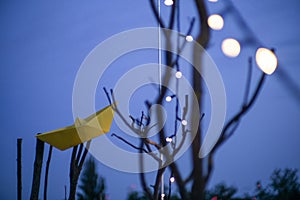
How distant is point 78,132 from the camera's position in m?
1.19

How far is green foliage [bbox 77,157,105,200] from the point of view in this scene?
173 cm

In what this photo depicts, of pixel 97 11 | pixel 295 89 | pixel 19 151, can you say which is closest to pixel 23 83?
pixel 97 11

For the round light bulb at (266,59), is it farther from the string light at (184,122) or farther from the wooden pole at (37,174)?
the wooden pole at (37,174)

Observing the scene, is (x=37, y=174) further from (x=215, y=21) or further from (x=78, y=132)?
(x=215, y=21)

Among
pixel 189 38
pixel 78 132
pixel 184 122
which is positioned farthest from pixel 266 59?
pixel 78 132

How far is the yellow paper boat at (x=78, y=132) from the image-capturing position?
1188 millimetres

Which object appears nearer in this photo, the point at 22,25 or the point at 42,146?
the point at 42,146

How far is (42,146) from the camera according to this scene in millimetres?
1213

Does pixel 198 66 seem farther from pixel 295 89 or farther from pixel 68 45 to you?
pixel 68 45

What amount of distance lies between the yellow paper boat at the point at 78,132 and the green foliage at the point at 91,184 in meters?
0.55

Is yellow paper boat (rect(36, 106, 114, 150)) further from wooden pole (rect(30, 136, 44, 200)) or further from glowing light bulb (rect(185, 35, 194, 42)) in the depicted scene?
glowing light bulb (rect(185, 35, 194, 42))

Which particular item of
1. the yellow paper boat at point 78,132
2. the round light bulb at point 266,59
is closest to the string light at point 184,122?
the yellow paper boat at point 78,132

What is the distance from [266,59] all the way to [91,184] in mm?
1195

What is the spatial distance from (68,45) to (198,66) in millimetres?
1194
